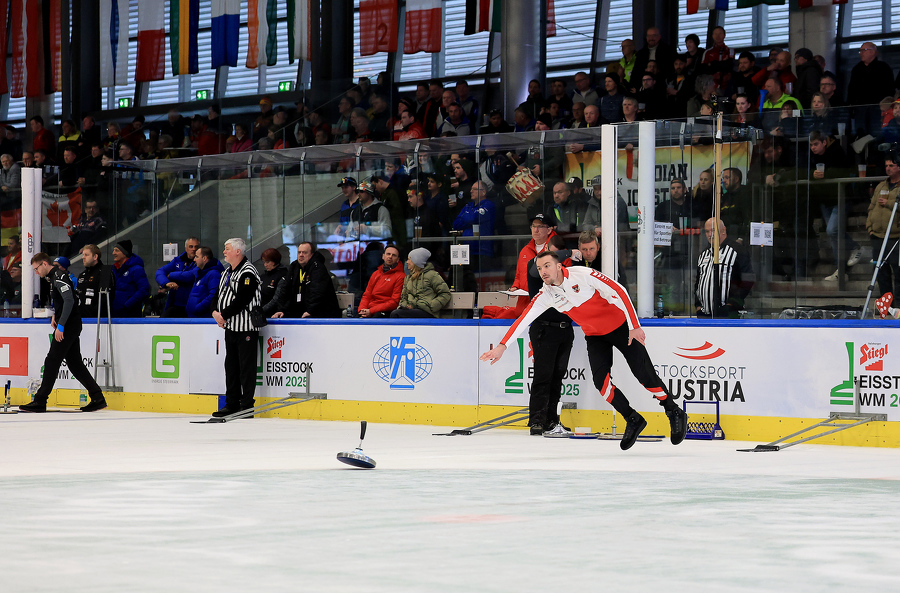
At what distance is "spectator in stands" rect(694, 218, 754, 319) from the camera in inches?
419

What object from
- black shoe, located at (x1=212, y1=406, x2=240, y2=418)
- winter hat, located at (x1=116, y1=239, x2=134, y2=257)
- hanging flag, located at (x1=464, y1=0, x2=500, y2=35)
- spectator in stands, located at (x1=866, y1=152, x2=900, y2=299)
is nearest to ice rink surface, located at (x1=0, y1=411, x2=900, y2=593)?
spectator in stands, located at (x1=866, y1=152, x2=900, y2=299)

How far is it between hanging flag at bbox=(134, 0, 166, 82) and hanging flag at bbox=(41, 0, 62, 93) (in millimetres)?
2455

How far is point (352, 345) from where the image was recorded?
42.0 feet

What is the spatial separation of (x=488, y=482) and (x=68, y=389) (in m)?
9.25

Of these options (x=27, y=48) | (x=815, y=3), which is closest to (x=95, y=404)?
(x=815, y=3)

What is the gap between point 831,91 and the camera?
44.5 ft

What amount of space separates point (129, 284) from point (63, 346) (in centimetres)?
137

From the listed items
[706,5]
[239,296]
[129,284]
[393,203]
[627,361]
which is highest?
[706,5]

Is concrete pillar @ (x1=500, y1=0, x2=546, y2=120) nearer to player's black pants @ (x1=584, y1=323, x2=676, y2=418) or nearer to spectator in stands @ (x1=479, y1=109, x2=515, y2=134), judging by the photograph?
spectator in stands @ (x1=479, y1=109, x2=515, y2=134)

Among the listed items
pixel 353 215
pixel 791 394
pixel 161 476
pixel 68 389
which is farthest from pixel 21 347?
pixel 791 394

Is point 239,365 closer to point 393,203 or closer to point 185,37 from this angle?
point 393,203

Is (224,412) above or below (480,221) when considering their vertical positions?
below

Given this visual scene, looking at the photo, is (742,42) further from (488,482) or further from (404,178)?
(488,482)

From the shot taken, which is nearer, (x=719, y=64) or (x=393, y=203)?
(x=393, y=203)
